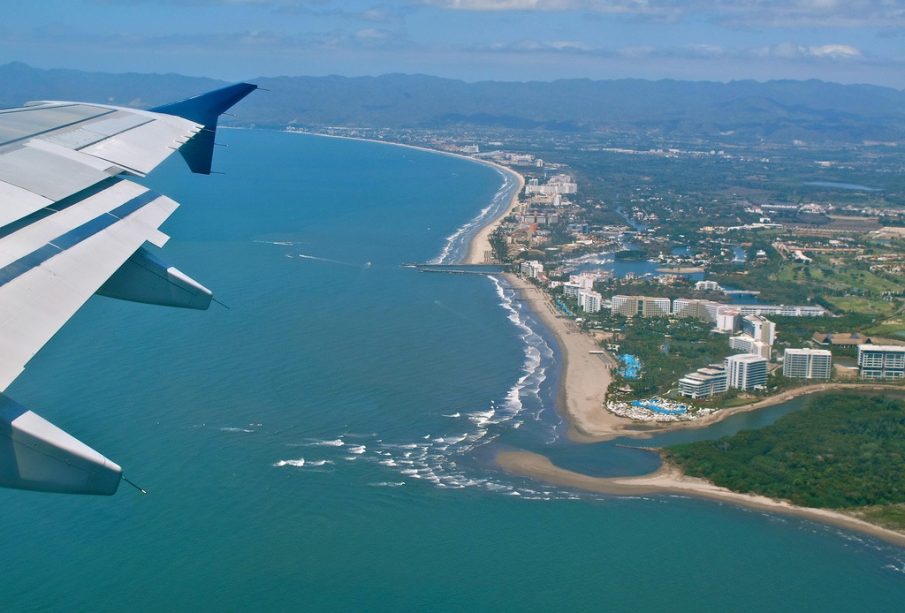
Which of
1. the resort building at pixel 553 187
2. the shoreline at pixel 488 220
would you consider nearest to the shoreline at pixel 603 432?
the shoreline at pixel 488 220

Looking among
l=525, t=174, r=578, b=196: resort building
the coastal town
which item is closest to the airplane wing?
→ the coastal town

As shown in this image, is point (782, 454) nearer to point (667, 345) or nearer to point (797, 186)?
point (667, 345)

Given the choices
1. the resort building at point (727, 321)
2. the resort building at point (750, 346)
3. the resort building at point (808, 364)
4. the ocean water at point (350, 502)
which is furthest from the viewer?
the resort building at point (727, 321)

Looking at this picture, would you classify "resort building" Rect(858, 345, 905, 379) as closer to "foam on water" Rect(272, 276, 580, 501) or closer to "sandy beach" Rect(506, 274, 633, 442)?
"sandy beach" Rect(506, 274, 633, 442)

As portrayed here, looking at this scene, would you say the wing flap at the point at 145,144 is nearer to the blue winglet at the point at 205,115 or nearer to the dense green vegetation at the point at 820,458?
the blue winglet at the point at 205,115

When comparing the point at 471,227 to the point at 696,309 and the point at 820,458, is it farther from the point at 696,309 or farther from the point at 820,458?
the point at 820,458

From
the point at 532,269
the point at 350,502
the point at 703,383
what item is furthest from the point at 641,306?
the point at 350,502
